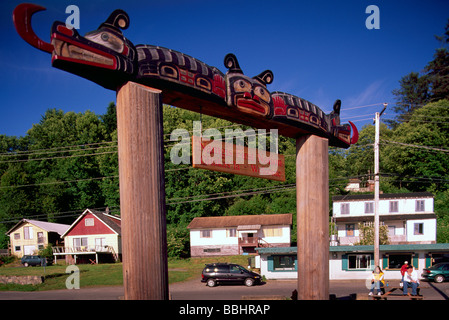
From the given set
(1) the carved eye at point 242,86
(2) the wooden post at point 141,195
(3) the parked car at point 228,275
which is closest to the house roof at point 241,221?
(3) the parked car at point 228,275

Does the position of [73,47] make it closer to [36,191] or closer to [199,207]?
[199,207]

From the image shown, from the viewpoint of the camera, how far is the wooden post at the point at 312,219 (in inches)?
305

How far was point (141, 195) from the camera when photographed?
16.9 ft

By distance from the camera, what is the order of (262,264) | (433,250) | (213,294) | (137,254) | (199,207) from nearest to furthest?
1. (137,254)
2. (213,294)
3. (433,250)
4. (262,264)
5. (199,207)

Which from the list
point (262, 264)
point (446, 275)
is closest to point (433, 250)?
point (446, 275)

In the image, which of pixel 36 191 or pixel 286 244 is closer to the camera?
pixel 286 244

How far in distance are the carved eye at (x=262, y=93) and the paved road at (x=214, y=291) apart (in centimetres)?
1415

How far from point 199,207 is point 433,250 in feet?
81.3

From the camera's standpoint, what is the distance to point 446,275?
894 inches

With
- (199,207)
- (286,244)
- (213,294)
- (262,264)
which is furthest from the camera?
(199,207)

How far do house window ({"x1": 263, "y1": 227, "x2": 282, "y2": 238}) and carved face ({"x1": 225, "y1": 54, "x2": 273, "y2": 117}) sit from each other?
31.2 m

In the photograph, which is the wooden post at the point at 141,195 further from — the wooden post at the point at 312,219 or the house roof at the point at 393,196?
the house roof at the point at 393,196
